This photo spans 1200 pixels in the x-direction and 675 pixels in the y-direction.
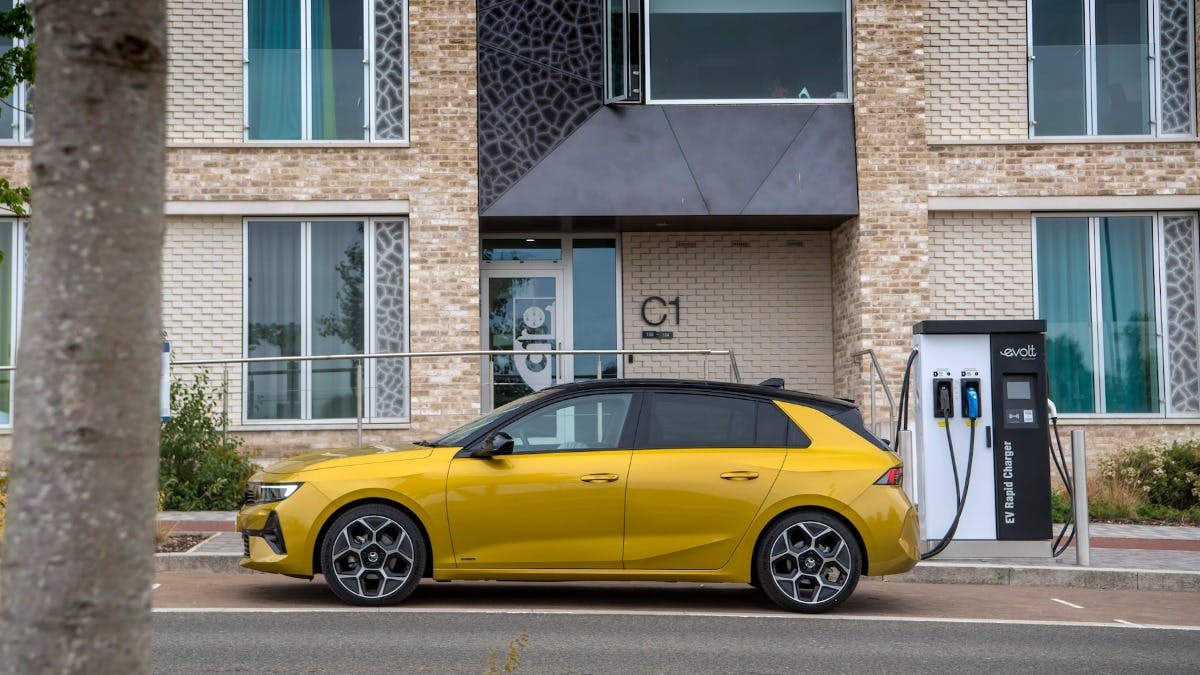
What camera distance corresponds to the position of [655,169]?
56.6ft

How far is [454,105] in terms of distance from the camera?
17.2m

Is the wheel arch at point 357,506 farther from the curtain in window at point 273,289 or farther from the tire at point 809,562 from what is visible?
the curtain in window at point 273,289

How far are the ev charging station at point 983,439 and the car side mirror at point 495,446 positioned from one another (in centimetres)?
423

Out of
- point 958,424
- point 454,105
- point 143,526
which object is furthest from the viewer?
point 454,105

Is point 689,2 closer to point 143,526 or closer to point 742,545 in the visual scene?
point 742,545

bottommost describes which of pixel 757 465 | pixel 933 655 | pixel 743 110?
pixel 933 655

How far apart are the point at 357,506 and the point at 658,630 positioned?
2.19 metres

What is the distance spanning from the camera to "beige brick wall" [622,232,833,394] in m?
18.7

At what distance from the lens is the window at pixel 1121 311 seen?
1766cm

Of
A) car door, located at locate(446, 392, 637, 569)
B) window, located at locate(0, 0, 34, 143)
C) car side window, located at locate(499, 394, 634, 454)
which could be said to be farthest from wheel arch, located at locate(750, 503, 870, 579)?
window, located at locate(0, 0, 34, 143)

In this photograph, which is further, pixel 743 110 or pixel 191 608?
pixel 743 110

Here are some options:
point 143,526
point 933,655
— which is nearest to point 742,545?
point 933,655

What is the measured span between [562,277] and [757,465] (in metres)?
9.39

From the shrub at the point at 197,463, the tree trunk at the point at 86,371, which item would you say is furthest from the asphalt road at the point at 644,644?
the shrub at the point at 197,463
